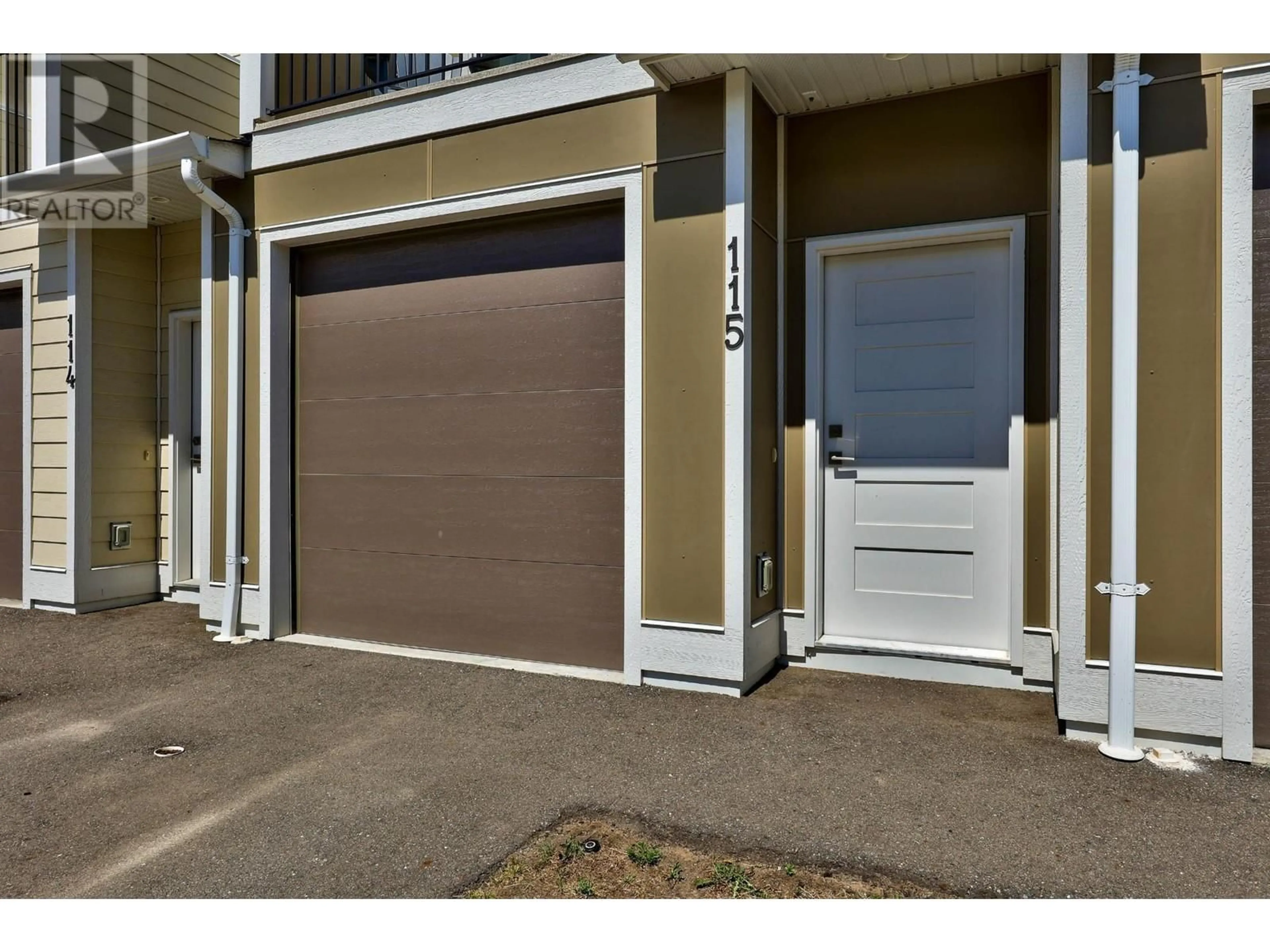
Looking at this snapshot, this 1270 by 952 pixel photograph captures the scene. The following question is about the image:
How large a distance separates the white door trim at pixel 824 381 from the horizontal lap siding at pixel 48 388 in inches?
194

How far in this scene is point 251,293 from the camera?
455 centimetres

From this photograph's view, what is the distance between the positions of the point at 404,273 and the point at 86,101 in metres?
3.30

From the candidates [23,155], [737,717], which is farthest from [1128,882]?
[23,155]

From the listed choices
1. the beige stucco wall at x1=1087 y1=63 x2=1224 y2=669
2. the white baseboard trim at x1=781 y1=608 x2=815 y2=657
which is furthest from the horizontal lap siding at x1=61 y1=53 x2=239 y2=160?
the beige stucco wall at x1=1087 y1=63 x2=1224 y2=669

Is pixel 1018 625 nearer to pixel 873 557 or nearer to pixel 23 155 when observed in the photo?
pixel 873 557

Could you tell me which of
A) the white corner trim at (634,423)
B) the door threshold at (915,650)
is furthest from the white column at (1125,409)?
the white corner trim at (634,423)

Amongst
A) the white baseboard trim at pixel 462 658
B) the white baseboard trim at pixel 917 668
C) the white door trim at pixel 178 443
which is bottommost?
the white baseboard trim at pixel 462 658

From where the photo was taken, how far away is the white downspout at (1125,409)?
8.85 feet

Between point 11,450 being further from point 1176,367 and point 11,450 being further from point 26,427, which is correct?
point 1176,367

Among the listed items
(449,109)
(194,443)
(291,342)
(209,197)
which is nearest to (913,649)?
(449,109)

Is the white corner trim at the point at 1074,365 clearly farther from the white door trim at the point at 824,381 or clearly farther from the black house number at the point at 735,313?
the black house number at the point at 735,313

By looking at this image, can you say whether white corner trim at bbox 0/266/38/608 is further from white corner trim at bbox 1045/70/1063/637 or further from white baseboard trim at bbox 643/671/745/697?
white corner trim at bbox 1045/70/1063/637

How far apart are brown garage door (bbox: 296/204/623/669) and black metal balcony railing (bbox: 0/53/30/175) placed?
124 inches

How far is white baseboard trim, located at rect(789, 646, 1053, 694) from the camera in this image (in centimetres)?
346
